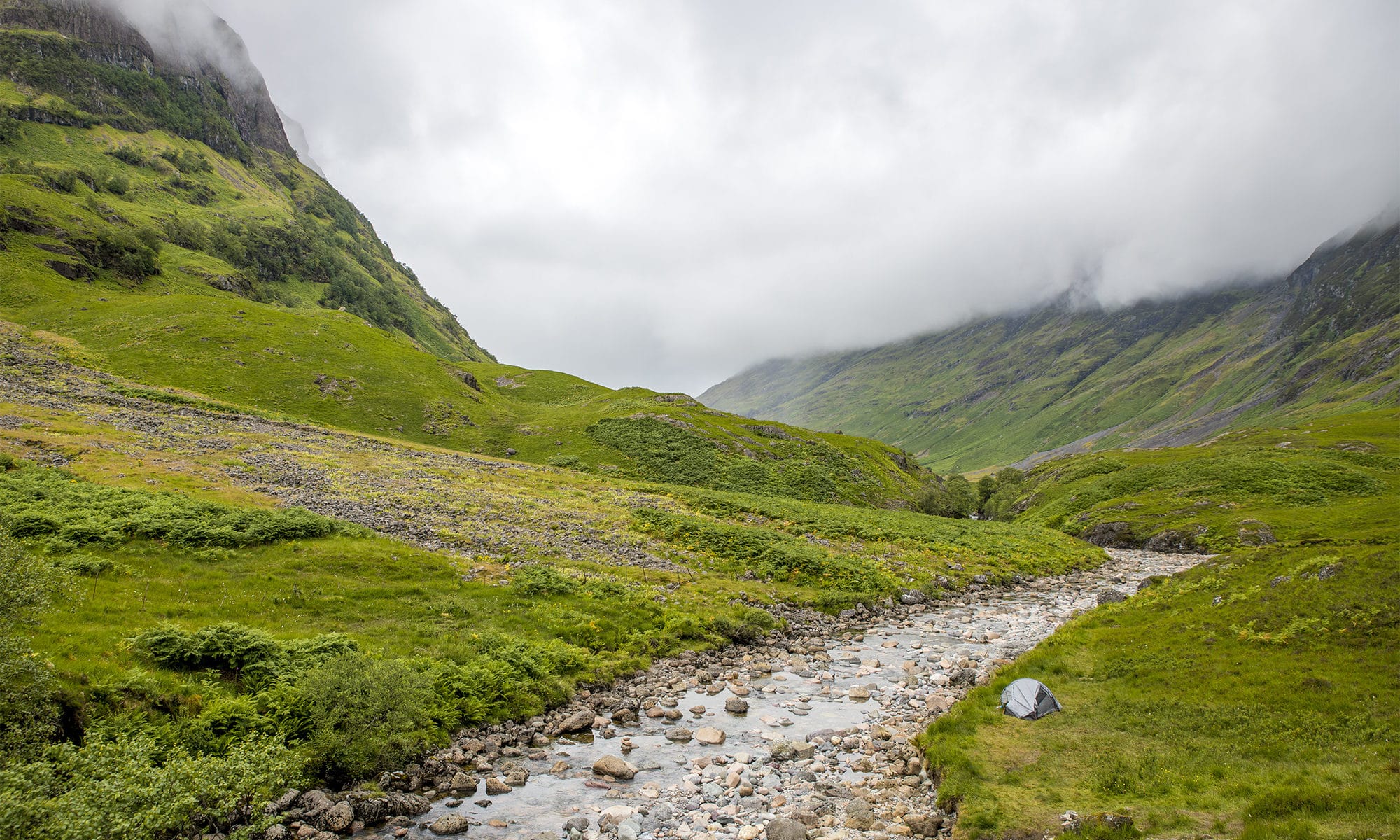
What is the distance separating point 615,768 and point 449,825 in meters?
4.80

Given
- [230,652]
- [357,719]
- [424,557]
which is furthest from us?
[424,557]

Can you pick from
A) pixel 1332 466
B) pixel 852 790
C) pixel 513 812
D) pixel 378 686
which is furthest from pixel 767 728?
pixel 1332 466

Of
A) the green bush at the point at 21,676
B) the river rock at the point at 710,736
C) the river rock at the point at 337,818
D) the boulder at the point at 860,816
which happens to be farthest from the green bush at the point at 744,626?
the green bush at the point at 21,676

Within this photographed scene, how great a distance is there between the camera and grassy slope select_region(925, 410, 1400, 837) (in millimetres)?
12750

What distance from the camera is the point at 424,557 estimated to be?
106 ft

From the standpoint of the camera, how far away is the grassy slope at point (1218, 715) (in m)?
12.8

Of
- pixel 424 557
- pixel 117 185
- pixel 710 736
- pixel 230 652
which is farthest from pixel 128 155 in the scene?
pixel 710 736

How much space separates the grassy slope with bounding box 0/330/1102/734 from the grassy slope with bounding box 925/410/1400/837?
47.1 feet

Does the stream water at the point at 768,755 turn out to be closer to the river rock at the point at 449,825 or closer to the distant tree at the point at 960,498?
the river rock at the point at 449,825

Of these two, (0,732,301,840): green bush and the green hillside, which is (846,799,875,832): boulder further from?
(0,732,301,840): green bush

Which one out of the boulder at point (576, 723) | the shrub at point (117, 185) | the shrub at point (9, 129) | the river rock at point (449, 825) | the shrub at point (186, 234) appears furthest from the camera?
the shrub at point (117, 185)

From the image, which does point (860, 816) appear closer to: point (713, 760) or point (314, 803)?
point (713, 760)

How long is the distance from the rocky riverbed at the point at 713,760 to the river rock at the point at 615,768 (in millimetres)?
42

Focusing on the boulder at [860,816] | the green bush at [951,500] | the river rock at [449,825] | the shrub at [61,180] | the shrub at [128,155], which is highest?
the shrub at [128,155]
